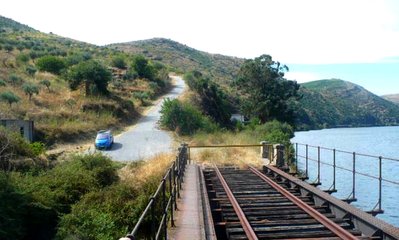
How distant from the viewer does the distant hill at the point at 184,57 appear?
136m

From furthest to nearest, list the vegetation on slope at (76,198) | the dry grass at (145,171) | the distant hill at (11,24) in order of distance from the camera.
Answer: the distant hill at (11,24)
the dry grass at (145,171)
the vegetation on slope at (76,198)

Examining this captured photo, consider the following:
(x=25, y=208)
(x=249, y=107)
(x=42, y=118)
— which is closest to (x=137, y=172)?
(x=25, y=208)

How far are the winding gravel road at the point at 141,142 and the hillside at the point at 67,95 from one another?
244 cm

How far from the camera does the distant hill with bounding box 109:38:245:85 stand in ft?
445

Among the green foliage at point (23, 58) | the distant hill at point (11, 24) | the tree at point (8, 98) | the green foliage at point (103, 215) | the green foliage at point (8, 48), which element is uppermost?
the distant hill at point (11, 24)

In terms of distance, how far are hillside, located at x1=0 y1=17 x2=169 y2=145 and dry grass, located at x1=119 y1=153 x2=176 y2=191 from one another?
12.8 meters

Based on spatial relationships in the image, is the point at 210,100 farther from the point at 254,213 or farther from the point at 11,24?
the point at 11,24

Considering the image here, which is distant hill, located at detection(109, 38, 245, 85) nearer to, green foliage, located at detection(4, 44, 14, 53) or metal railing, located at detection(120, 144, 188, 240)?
green foliage, located at detection(4, 44, 14, 53)

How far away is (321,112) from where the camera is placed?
177625 millimetres

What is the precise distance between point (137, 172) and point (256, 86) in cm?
5075

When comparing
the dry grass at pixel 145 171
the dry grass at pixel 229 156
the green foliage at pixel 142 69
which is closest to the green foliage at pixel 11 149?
the dry grass at pixel 145 171

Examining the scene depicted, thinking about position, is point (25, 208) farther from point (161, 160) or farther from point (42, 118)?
point (42, 118)

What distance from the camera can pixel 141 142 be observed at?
36656 millimetres

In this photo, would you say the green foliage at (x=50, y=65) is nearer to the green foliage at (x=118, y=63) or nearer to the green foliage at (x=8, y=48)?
the green foliage at (x=8, y=48)
